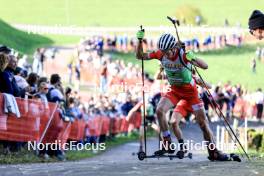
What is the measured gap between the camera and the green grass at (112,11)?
9400 cm

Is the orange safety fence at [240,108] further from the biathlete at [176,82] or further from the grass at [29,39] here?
the biathlete at [176,82]

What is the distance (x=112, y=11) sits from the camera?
10725cm

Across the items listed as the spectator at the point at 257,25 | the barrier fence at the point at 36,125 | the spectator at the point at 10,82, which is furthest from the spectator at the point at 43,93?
the spectator at the point at 257,25

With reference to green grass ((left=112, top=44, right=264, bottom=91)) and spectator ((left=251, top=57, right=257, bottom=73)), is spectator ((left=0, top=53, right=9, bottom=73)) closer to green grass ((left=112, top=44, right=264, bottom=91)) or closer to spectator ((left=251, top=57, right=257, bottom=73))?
green grass ((left=112, top=44, right=264, bottom=91))

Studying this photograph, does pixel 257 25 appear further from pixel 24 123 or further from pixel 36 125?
pixel 36 125

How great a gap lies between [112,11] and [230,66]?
116ft

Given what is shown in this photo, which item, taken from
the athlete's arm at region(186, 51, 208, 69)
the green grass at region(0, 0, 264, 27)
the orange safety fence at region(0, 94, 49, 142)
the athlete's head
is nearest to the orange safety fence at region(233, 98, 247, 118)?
the orange safety fence at region(0, 94, 49, 142)

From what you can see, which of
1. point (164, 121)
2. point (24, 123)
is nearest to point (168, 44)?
point (164, 121)

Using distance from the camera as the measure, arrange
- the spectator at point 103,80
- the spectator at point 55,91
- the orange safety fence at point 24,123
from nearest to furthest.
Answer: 1. the orange safety fence at point 24,123
2. the spectator at point 55,91
3. the spectator at point 103,80

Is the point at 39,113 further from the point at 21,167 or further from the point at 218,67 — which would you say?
the point at 218,67

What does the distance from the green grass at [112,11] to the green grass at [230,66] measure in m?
11.5

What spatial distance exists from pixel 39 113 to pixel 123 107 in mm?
15873

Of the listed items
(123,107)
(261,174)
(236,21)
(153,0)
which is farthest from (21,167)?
(153,0)

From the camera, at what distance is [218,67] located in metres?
73.1
